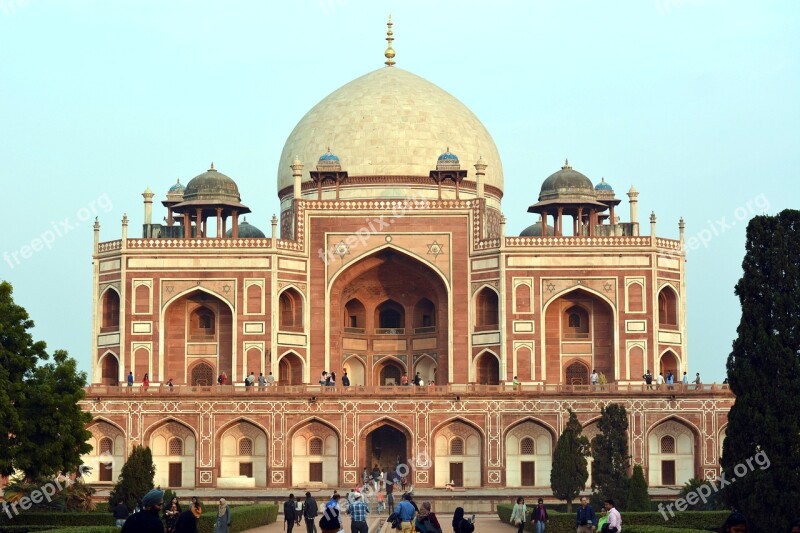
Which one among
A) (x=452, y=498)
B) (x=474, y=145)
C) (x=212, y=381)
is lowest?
(x=452, y=498)

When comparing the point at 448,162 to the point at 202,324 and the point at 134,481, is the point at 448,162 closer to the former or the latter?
the point at 202,324

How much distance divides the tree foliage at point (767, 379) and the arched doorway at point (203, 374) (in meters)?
24.7

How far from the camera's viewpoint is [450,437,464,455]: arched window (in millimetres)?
43750

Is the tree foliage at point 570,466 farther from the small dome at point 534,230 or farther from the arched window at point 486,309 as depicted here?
the small dome at point 534,230

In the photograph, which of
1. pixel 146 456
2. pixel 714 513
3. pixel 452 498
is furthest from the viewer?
pixel 452 498

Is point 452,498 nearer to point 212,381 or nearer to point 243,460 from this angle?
point 243,460

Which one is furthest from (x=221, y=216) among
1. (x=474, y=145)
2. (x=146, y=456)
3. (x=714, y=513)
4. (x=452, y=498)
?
(x=714, y=513)

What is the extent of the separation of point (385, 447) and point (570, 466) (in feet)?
40.7

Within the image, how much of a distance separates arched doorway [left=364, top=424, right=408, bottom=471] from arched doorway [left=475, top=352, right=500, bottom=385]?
326cm

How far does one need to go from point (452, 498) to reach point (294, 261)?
38.7 feet

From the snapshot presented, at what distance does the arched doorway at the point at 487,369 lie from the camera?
1892 inches

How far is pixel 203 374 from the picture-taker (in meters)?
48.0

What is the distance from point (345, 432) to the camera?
1711 inches

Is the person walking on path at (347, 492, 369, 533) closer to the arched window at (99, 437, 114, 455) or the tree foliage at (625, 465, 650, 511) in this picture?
the tree foliage at (625, 465, 650, 511)
